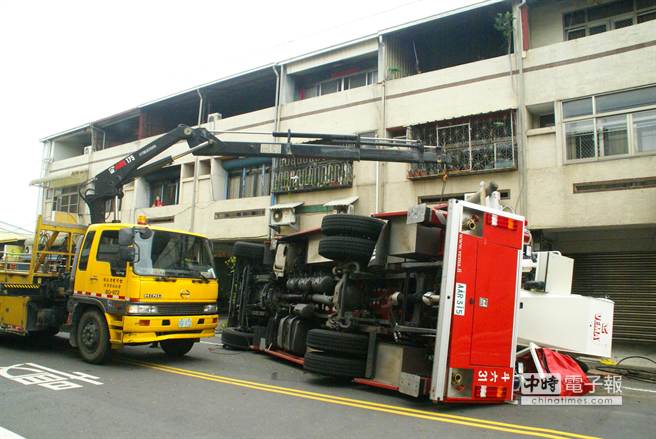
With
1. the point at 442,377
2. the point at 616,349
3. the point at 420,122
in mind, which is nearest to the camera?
the point at 442,377

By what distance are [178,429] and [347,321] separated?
3.01m

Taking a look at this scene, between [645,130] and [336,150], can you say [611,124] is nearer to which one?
[645,130]

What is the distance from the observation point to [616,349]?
1327cm

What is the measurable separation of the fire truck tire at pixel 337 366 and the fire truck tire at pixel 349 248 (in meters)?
1.42

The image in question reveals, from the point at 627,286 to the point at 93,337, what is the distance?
Result: 13353mm

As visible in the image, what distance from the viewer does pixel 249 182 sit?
22.5 meters

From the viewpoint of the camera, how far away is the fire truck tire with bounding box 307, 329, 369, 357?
713cm

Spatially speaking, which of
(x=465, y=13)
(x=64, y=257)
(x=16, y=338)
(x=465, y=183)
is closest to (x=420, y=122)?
(x=465, y=183)

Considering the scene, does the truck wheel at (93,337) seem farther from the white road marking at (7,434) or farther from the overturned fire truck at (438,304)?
the white road marking at (7,434)

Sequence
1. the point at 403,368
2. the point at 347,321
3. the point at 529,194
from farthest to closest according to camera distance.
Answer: the point at 529,194, the point at 347,321, the point at 403,368

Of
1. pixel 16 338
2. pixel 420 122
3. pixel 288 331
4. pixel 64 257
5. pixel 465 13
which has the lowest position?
pixel 16 338

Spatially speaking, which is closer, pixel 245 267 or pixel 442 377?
pixel 442 377

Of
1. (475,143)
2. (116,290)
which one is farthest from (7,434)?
(475,143)

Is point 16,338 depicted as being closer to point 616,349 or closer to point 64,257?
point 64,257
